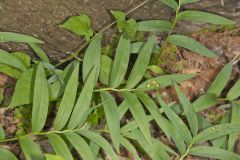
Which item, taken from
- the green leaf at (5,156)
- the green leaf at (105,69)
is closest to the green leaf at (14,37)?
the green leaf at (105,69)

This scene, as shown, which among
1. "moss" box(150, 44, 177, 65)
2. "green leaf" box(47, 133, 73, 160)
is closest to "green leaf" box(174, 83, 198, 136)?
"moss" box(150, 44, 177, 65)

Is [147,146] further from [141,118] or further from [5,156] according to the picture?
[5,156]

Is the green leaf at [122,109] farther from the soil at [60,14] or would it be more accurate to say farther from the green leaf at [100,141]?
the soil at [60,14]

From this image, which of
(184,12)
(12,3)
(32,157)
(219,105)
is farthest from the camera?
(219,105)

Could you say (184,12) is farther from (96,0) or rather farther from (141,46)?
(96,0)

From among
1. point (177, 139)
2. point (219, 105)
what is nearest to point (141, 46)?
point (177, 139)
